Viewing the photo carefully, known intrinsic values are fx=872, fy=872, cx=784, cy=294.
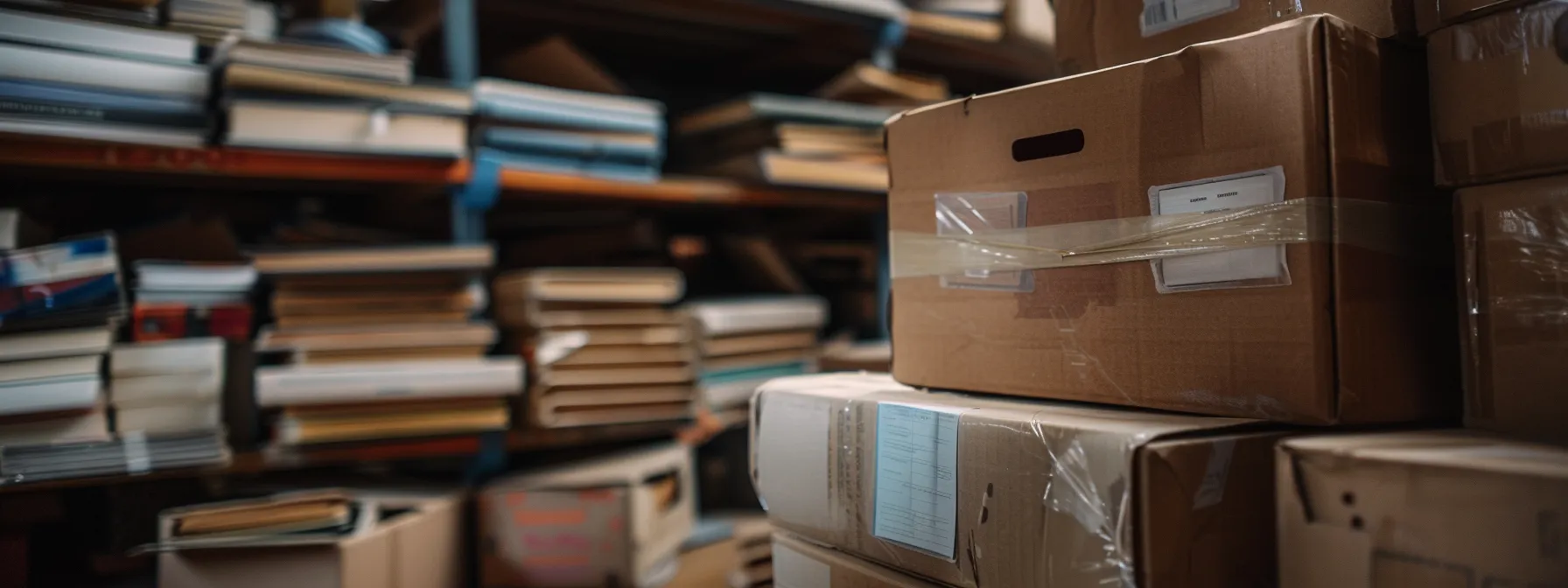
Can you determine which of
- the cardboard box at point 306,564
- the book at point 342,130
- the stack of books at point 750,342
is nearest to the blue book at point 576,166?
the book at point 342,130

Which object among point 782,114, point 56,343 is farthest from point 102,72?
point 782,114

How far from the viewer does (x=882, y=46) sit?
2107 millimetres

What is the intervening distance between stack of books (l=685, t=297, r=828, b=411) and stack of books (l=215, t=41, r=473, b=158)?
2.14 ft

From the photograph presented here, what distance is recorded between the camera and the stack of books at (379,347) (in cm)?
149

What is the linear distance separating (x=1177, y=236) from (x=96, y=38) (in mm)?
1534

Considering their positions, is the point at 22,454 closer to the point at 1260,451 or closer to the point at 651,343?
the point at 651,343

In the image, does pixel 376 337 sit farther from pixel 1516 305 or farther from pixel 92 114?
pixel 1516 305

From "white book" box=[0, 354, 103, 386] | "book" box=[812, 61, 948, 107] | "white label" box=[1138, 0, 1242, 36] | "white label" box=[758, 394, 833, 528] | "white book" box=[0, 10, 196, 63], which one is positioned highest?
"book" box=[812, 61, 948, 107]

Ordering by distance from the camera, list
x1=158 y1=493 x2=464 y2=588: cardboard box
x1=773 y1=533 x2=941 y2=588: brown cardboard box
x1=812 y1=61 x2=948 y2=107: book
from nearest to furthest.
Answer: x1=773 y1=533 x2=941 y2=588: brown cardboard box < x1=158 y1=493 x2=464 y2=588: cardboard box < x1=812 y1=61 x2=948 y2=107: book

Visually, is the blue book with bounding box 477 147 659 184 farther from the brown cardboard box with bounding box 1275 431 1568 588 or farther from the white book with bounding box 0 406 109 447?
the brown cardboard box with bounding box 1275 431 1568 588

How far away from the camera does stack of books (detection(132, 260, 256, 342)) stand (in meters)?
1.42

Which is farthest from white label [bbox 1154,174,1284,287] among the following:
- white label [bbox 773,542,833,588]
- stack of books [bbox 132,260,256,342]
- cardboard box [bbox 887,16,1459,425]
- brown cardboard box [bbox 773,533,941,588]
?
stack of books [bbox 132,260,256,342]

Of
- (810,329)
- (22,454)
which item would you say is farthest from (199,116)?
(810,329)

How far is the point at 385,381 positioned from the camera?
4.98 ft
